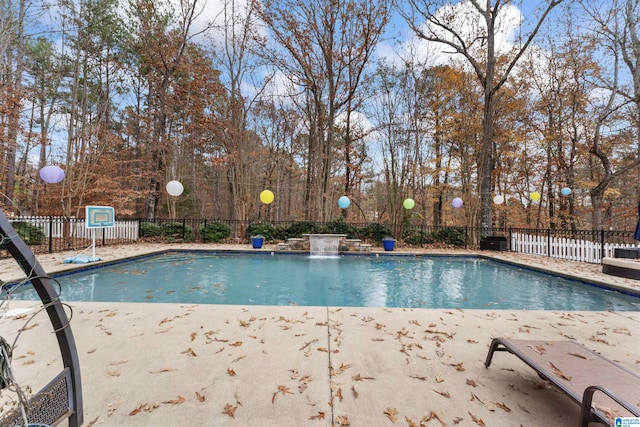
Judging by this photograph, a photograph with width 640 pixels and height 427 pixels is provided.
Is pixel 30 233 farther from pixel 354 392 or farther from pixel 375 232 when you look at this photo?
pixel 375 232

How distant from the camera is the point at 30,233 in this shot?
8602mm

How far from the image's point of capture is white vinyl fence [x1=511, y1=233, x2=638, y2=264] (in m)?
7.67

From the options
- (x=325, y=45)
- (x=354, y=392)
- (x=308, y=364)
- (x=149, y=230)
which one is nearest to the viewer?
(x=354, y=392)

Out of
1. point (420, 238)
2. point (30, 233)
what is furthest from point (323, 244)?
point (30, 233)

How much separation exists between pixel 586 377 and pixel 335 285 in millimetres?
4453

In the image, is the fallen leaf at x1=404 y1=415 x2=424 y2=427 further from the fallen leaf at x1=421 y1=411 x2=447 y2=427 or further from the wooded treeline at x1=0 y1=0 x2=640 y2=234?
the wooded treeline at x1=0 y1=0 x2=640 y2=234

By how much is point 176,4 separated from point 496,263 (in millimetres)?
16704

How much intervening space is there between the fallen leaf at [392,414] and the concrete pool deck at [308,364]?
1 cm

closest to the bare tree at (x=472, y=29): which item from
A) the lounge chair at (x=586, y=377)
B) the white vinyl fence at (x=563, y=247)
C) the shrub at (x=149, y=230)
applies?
the white vinyl fence at (x=563, y=247)

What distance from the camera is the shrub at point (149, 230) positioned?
11734 mm

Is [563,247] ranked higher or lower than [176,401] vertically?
higher

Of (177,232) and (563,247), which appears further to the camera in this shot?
(177,232)

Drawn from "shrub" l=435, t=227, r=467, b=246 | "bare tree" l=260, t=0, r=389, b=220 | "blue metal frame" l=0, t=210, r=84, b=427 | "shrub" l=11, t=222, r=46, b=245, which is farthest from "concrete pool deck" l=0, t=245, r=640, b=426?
"bare tree" l=260, t=0, r=389, b=220

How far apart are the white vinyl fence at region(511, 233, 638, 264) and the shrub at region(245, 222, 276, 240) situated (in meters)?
9.56
